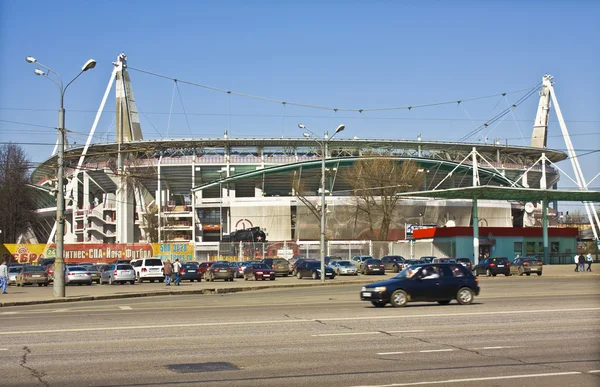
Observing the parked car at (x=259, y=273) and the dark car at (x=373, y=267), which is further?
the dark car at (x=373, y=267)

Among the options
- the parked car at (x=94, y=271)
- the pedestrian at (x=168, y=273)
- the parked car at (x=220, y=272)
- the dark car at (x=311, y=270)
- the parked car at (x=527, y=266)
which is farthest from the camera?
the parked car at (x=527, y=266)

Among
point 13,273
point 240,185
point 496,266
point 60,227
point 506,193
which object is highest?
point 240,185

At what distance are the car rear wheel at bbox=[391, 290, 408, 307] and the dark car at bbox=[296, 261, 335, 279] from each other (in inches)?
1141

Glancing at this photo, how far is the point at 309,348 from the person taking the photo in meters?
14.5

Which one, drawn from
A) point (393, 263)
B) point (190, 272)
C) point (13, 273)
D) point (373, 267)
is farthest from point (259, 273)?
point (13, 273)

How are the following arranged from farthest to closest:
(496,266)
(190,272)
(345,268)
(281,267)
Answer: (281,267), (345,268), (496,266), (190,272)

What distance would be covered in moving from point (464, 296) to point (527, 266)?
1296 inches

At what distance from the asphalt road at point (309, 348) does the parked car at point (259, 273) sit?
97.7ft

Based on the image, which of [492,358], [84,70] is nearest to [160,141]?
[84,70]

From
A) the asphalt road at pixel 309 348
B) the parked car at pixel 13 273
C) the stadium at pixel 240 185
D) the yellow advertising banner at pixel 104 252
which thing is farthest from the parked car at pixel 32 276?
the stadium at pixel 240 185

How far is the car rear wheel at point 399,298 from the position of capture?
24.0 metres

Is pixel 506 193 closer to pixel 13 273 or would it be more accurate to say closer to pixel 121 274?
pixel 121 274

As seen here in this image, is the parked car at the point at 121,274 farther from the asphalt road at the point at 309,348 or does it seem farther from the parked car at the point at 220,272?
the asphalt road at the point at 309,348

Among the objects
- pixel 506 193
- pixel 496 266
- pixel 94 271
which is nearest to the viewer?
pixel 94 271
